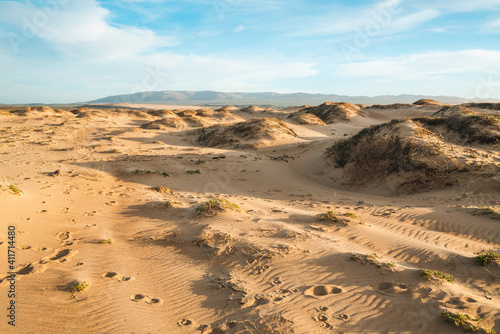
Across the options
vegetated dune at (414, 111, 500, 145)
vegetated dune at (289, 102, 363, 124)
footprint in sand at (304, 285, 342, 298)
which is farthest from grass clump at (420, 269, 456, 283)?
vegetated dune at (289, 102, 363, 124)

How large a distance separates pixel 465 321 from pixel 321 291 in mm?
1752

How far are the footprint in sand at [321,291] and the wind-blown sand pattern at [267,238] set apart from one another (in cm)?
5

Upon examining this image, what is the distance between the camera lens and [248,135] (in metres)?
21.3

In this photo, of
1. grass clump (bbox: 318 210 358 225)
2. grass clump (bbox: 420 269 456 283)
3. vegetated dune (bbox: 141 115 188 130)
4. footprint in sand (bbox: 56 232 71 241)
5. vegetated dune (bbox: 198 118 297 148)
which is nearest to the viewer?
grass clump (bbox: 420 269 456 283)

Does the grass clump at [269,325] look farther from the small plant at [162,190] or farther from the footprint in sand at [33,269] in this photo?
the small plant at [162,190]

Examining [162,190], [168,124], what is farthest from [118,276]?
[168,124]

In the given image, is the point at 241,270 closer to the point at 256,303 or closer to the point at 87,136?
the point at 256,303

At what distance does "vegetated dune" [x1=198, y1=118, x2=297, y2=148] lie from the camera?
66.3 ft

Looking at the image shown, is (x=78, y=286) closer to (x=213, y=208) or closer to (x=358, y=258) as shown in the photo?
(x=213, y=208)

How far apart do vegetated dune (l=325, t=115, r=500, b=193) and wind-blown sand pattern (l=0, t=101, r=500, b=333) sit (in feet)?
0.17

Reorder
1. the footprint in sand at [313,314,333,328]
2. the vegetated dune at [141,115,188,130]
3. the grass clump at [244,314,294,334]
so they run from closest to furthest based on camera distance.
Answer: the grass clump at [244,314,294,334] → the footprint in sand at [313,314,333,328] → the vegetated dune at [141,115,188,130]

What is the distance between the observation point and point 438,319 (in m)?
3.54

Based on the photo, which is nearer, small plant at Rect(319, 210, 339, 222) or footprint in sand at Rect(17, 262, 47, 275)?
footprint in sand at Rect(17, 262, 47, 275)

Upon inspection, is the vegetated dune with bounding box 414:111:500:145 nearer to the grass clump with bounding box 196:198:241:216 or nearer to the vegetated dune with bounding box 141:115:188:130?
the grass clump with bounding box 196:198:241:216
